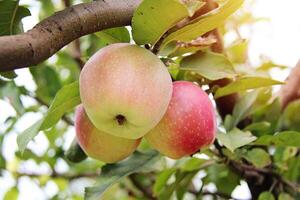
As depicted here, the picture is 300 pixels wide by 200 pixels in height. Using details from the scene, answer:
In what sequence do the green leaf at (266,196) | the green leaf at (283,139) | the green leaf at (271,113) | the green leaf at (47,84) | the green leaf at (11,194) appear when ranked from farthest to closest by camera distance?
the green leaf at (11,194) < the green leaf at (47,84) < the green leaf at (271,113) < the green leaf at (266,196) < the green leaf at (283,139)

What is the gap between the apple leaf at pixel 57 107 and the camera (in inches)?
28.9

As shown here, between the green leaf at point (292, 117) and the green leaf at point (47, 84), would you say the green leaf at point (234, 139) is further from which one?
the green leaf at point (47, 84)

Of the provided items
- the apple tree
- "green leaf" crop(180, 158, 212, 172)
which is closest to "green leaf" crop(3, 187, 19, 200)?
the apple tree

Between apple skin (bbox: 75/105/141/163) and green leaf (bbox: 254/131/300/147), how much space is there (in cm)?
26

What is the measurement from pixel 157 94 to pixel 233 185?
0.54 meters

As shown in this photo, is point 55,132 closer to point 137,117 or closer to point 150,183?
point 150,183

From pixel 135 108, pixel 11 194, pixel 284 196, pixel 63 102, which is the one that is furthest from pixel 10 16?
pixel 11 194

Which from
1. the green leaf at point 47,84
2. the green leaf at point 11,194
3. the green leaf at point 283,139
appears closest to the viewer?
the green leaf at point 283,139

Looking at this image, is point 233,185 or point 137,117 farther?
point 233,185

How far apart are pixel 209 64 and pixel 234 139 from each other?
13 cm

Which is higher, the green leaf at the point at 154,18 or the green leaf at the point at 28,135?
the green leaf at the point at 154,18

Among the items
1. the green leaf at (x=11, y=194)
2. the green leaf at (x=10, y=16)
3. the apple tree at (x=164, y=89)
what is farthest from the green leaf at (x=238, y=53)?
the green leaf at (x=11, y=194)

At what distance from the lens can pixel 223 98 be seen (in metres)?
1.06

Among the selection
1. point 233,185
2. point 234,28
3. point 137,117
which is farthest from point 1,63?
point 234,28
